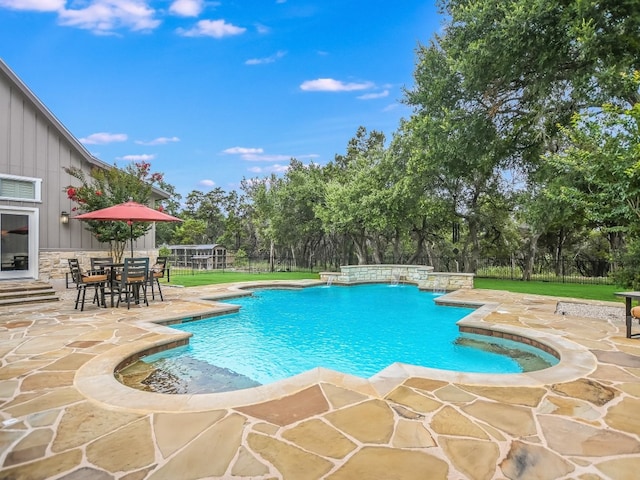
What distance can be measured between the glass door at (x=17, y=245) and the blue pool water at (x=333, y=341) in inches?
263

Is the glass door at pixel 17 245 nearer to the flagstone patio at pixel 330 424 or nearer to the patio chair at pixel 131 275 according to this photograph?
the patio chair at pixel 131 275

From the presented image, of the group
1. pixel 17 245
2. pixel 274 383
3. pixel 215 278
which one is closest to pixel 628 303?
pixel 274 383

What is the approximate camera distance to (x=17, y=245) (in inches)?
438

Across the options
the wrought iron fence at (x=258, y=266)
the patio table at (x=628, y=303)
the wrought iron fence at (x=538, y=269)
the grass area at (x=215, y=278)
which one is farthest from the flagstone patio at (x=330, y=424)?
the wrought iron fence at (x=258, y=266)

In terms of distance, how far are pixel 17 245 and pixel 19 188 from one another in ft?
5.87

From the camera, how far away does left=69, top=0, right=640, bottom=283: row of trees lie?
313 inches

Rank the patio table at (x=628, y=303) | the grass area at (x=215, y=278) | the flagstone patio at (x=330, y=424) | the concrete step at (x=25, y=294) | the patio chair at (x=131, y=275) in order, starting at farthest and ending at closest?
1. the grass area at (x=215, y=278)
2. the concrete step at (x=25, y=294)
3. the patio chair at (x=131, y=275)
4. the patio table at (x=628, y=303)
5. the flagstone patio at (x=330, y=424)

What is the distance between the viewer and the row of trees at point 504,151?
7938 millimetres

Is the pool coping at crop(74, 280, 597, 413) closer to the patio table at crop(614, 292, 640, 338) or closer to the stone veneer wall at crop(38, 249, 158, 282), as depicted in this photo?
the patio table at crop(614, 292, 640, 338)

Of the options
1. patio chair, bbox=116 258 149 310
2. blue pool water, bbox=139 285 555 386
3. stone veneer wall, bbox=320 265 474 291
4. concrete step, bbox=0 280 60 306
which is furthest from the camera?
stone veneer wall, bbox=320 265 474 291

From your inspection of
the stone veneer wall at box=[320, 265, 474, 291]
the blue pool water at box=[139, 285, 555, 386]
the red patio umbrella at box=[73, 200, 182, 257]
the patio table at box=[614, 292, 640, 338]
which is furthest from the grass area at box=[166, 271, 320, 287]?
the patio table at box=[614, 292, 640, 338]

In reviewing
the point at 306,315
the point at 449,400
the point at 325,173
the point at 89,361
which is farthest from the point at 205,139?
the point at 449,400

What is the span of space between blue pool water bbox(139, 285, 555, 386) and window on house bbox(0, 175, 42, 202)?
733cm

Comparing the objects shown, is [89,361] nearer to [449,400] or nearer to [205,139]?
[449,400]
